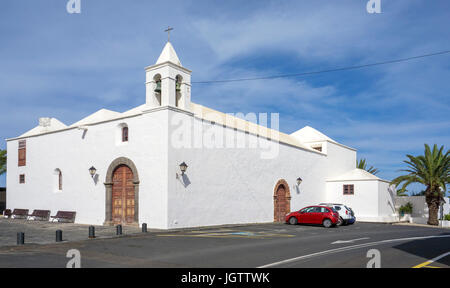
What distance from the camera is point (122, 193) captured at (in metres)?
21.2

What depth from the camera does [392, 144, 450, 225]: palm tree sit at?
3102cm

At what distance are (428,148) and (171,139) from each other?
22461 mm

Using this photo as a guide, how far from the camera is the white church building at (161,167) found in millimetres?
19766

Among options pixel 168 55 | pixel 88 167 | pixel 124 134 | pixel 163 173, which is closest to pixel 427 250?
pixel 163 173

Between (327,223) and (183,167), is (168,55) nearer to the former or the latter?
(183,167)

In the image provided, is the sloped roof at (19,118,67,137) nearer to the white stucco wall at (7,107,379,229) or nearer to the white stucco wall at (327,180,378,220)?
the white stucco wall at (7,107,379,229)

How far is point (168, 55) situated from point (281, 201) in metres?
13.5

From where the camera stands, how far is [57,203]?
24844 mm

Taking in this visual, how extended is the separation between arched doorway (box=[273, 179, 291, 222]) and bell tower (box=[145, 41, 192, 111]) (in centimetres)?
1018

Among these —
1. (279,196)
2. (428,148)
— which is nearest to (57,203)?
(279,196)

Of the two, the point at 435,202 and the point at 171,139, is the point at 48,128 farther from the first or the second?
the point at 435,202

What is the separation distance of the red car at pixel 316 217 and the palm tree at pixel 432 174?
1110 centimetres

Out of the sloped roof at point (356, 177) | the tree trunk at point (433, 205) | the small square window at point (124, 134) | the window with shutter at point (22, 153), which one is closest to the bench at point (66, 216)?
the small square window at point (124, 134)

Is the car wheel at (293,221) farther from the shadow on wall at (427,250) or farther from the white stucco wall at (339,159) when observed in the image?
the white stucco wall at (339,159)
